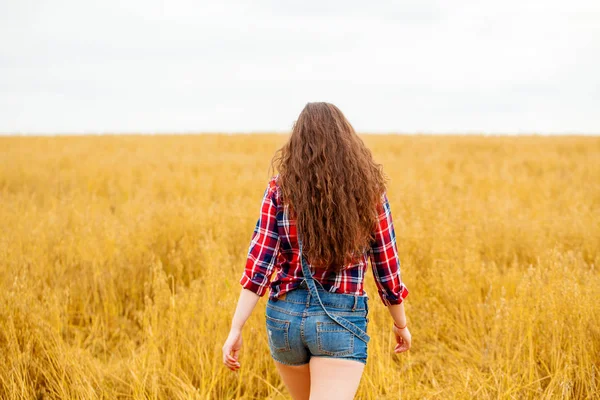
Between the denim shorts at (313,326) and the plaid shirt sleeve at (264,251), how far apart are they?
0.10 meters

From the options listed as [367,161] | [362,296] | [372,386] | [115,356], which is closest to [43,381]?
[115,356]

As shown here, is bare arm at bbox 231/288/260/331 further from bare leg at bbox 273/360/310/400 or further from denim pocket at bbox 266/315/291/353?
bare leg at bbox 273/360/310/400

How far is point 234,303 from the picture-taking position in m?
3.28

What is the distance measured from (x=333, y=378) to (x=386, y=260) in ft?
1.56

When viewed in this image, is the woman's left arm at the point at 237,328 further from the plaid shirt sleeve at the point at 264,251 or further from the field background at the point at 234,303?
the field background at the point at 234,303

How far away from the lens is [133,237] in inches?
199

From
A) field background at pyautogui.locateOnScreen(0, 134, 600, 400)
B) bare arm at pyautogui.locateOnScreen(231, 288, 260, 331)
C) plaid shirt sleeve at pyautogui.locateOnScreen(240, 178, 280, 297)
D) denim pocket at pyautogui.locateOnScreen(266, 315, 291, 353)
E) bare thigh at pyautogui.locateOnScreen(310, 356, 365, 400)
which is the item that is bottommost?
field background at pyautogui.locateOnScreen(0, 134, 600, 400)

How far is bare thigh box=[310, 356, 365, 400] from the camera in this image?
1.75m

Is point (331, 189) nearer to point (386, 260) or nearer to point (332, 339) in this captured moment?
point (386, 260)

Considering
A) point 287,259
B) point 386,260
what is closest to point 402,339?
point 386,260

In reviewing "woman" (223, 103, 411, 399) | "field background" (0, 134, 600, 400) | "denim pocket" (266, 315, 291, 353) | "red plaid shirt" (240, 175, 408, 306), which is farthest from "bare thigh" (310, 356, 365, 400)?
"field background" (0, 134, 600, 400)

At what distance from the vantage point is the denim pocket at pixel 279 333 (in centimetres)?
181

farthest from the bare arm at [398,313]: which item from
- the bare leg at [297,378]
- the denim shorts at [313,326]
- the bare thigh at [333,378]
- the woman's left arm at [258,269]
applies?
the woman's left arm at [258,269]

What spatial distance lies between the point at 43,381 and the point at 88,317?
1.06 meters
